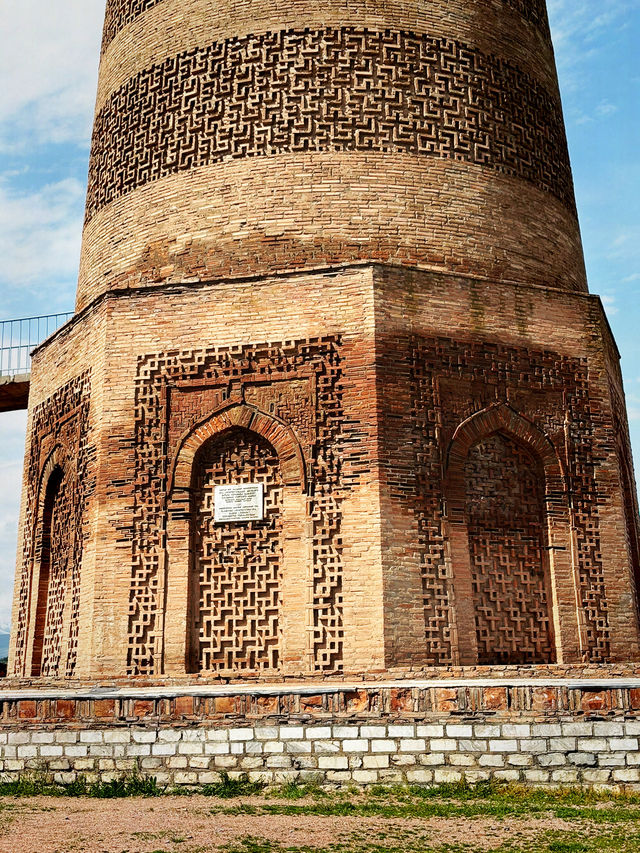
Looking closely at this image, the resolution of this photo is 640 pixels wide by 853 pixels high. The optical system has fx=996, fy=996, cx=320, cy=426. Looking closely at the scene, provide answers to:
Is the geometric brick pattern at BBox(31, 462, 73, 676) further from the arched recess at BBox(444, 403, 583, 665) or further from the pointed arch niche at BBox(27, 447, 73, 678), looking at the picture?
the arched recess at BBox(444, 403, 583, 665)

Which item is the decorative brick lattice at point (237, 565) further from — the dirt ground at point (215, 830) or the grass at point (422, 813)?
the dirt ground at point (215, 830)

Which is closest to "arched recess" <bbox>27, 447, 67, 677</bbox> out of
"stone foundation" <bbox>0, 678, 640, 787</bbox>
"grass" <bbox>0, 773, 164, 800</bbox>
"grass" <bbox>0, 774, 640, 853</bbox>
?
"grass" <bbox>0, 773, 164, 800</bbox>

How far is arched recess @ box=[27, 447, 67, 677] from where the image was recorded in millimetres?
10344

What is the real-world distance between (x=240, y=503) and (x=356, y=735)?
333 cm

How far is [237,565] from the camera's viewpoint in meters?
9.15

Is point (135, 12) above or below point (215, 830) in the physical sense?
above

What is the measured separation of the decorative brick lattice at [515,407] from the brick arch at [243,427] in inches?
44.8

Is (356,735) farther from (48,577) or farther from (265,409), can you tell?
(48,577)

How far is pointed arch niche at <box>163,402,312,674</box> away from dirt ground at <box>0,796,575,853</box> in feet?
9.61

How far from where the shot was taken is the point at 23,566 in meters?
11.1

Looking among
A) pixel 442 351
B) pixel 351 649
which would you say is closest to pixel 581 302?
pixel 442 351

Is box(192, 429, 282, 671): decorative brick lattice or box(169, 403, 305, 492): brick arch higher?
box(169, 403, 305, 492): brick arch

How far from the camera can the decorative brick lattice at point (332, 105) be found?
10234 mm

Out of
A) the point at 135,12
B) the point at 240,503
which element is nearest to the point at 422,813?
the point at 240,503
